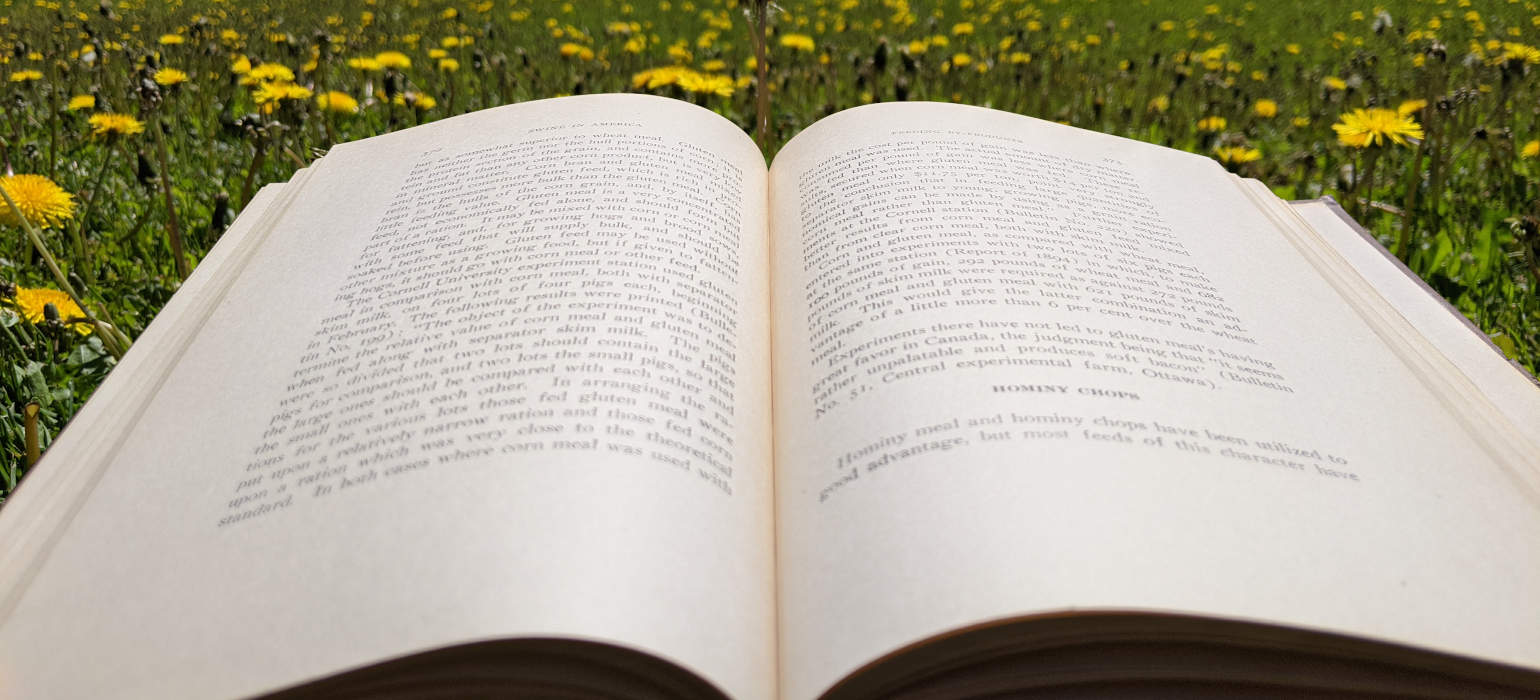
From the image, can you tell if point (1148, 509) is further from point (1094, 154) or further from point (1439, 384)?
point (1094, 154)

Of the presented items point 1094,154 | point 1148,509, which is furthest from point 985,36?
point 1148,509

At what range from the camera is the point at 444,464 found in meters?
0.69

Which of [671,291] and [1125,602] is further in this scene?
[671,291]

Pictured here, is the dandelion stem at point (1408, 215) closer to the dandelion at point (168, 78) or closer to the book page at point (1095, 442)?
the book page at point (1095, 442)

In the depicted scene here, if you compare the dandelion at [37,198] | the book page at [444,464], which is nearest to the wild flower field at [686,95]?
the dandelion at [37,198]

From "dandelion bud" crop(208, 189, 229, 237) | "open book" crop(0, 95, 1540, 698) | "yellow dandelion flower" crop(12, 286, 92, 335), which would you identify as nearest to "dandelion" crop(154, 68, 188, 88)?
"dandelion bud" crop(208, 189, 229, 237)

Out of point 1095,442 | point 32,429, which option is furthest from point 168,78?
point 1095,442

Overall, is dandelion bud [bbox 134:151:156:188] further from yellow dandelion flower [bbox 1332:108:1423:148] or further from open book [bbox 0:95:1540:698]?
yellow dandelion flower [bbox 1332:108:1423:148]

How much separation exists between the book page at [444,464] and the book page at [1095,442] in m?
0.07

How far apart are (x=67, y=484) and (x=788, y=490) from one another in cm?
54

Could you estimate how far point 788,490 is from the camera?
76cm

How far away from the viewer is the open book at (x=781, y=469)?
0.61 metres

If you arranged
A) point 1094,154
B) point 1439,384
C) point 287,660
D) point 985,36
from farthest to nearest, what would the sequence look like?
point 985,36 → point 1094,154 → point 1439,384 → point 287,660


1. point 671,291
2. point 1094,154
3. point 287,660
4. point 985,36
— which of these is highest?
point 985,36
